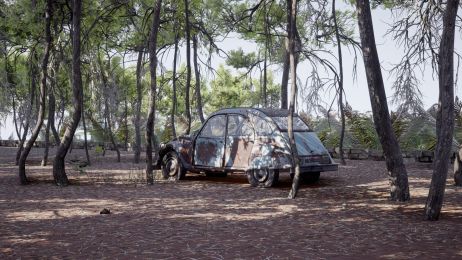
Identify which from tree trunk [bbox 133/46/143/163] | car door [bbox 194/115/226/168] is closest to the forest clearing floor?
car door [bbox 194/115/226/168]

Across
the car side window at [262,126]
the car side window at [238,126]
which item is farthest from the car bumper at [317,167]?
the car side window at [238,126]

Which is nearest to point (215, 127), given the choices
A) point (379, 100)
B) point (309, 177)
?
point (309, 177)

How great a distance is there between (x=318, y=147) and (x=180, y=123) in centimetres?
2014

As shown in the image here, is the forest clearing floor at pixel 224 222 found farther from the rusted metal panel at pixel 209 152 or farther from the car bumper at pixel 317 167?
the rusted metal panel at pixel 209 152

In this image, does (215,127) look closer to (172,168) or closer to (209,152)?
(209,152)

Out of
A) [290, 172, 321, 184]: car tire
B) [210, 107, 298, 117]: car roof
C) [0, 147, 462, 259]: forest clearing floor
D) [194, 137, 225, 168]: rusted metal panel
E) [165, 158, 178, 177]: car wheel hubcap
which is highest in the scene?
[210, 107, 298, 117]: car roof

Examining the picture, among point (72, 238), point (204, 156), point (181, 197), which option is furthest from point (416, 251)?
point (204, 156)

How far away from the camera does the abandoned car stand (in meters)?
10.9

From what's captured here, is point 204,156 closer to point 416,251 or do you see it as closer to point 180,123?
point 416,251

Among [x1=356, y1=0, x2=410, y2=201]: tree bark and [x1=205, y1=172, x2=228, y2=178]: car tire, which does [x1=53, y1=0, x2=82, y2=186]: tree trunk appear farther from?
[x1=356, y1=0, x2=410, y2=201]: tree bark

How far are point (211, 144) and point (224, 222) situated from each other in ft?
17.4

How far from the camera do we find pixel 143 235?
6.27 m

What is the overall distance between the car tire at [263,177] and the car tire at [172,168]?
7.89 feet

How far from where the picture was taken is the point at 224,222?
23.5 ft
